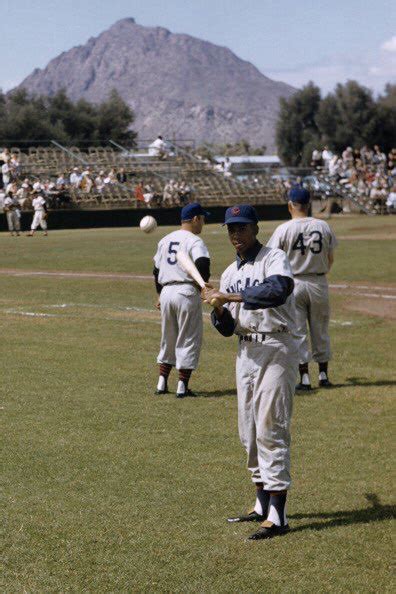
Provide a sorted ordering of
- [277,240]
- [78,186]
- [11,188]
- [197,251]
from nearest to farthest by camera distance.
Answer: [197,251] → [277,240] → [11,188] → [78,186]

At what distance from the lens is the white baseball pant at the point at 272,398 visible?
691cm

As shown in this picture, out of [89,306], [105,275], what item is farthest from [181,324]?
[105,275]

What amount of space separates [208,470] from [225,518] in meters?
1.27

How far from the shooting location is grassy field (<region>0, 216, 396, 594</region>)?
20.4ft

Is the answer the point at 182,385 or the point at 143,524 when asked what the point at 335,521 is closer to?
the point at 143,524

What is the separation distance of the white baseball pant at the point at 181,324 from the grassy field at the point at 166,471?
49cm

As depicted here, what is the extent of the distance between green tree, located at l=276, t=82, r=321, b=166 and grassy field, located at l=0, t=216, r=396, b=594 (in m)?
104

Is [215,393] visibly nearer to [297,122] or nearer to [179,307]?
[179,307]

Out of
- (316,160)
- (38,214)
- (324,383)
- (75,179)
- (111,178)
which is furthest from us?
(316,160)

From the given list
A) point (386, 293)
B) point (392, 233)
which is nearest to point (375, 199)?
point (392, 233)

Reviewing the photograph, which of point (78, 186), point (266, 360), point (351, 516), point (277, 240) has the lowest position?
point (351, 516)

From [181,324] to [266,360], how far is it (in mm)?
4718

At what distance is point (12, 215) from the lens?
42.8 m

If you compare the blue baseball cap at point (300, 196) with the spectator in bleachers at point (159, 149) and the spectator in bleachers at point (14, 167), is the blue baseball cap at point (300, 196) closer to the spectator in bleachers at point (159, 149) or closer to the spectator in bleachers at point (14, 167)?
the spectator in bleachers at point (14, 167)
